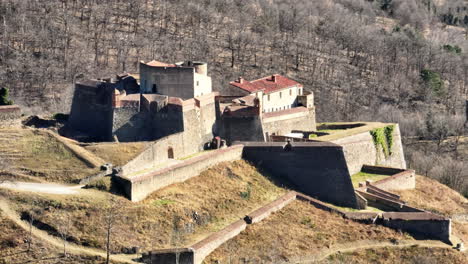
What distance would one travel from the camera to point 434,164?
239 feet

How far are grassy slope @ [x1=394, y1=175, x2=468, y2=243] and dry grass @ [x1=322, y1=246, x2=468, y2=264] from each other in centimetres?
393

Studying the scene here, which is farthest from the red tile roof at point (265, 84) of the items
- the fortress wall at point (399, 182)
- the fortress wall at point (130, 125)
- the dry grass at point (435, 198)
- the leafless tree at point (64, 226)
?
the leafless tree at point (64, 226)

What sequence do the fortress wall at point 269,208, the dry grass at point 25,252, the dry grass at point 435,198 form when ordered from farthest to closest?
the dry grass at point 435,198 < the fortress wall at point 269,208 < the dry grass at point 25,252

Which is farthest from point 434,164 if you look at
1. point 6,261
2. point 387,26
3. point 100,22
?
point 387,26

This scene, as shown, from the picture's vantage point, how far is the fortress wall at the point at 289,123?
6062cm

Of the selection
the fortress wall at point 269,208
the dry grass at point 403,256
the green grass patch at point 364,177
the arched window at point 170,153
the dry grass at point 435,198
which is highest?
the arched window at point 170,153

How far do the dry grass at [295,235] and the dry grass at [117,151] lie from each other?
8514 mm

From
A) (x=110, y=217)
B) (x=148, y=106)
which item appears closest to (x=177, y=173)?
(x=148, y=106)

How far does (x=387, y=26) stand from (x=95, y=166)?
84.9m

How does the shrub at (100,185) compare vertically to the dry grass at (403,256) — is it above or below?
above

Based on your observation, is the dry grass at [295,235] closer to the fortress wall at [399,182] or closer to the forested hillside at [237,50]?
the fortress wall at [399,182]

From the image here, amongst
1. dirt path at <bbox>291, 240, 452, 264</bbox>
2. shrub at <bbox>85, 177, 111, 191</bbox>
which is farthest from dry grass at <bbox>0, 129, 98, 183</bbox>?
dirt path at <bbox>291, 240, 452, 264</bbox>

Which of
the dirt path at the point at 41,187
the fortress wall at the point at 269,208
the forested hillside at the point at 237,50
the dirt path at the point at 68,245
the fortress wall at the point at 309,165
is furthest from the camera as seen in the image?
the forested hillside at the point at 237,50

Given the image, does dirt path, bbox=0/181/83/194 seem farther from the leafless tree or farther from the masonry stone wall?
the masonry stone wall
